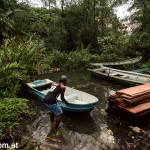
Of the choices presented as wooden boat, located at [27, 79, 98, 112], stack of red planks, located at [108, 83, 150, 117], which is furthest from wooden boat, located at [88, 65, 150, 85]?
wooden boat, located at [27, 79, 98, 112]

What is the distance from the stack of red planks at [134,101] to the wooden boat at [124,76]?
3146mm

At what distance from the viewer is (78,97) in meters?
6.19

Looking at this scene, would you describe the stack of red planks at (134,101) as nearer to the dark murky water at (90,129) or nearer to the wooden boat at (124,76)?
the dark murky water at (90,129)

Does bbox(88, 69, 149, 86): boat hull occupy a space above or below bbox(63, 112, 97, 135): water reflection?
above

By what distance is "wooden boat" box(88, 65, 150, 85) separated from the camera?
8.52 meters

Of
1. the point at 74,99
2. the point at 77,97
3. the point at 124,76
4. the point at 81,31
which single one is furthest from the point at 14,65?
the point at 81,31

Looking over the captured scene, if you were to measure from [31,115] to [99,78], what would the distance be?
771 cm

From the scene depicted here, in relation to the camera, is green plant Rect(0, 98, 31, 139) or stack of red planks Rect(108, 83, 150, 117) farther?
stack of red planks Rect(108, 83, 150, 117)

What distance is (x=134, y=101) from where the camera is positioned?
4910mm

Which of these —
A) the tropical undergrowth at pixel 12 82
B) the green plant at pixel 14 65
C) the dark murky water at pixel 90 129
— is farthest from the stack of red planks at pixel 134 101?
the green plant at pixel 14 65

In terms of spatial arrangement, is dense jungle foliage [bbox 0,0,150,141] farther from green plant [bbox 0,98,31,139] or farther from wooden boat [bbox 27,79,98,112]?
green plant [bbox 0,98,31,139]

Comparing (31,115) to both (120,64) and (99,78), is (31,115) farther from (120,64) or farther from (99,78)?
(120,64)

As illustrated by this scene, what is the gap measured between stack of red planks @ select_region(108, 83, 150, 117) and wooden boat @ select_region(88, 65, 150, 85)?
10.3ft

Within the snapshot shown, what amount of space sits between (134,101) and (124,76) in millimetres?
5052
